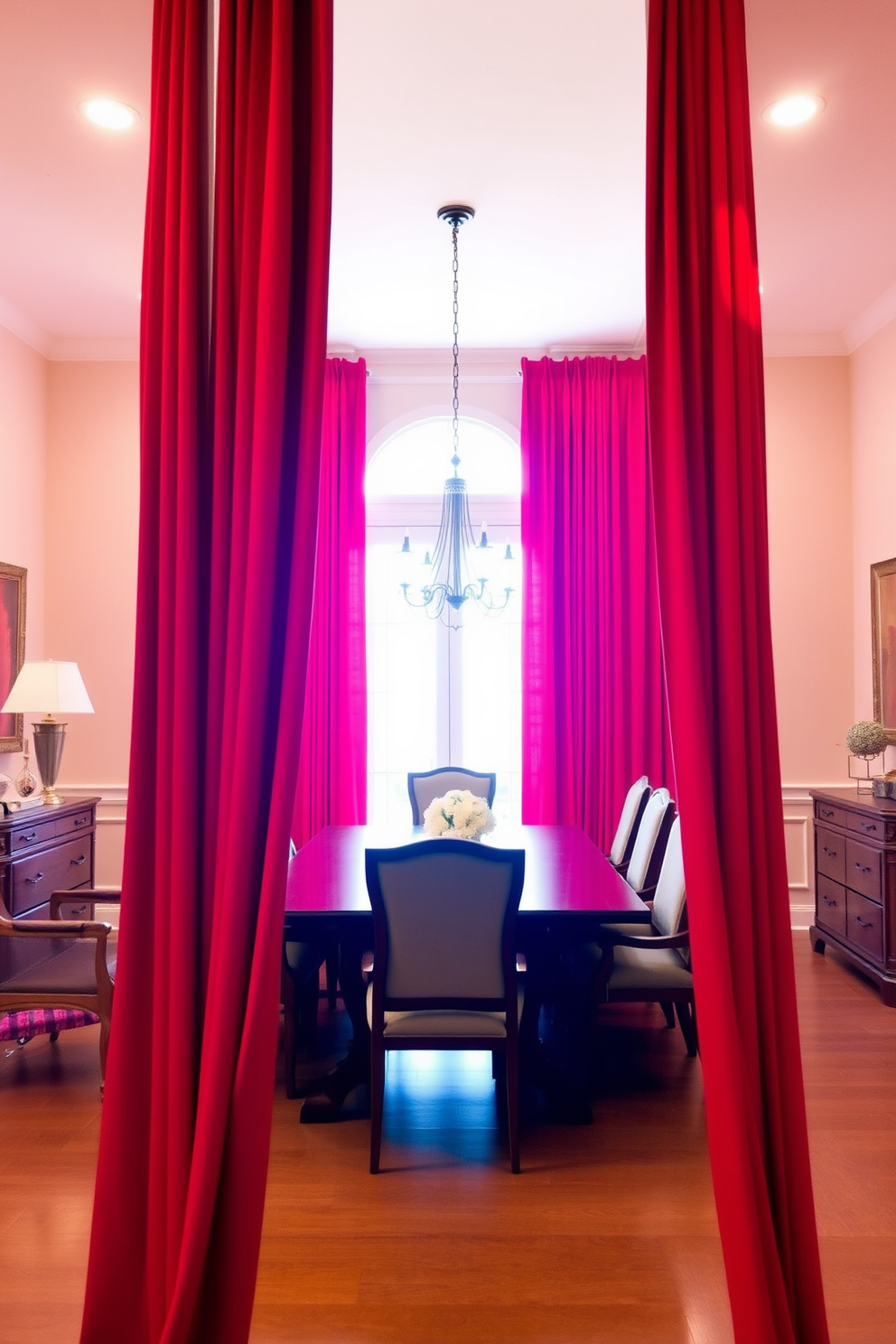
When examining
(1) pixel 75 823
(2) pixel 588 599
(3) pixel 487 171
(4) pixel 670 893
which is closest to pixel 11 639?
(1) pixel 75 823

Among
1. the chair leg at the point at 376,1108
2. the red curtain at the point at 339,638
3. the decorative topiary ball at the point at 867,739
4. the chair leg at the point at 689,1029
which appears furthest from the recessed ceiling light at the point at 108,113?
the decorative topiary ball at the point at 867,739

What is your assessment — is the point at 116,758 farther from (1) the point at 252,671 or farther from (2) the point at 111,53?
(1) the point at 252,671

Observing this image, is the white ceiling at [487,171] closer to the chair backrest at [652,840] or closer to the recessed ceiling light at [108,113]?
the recessed ceiling light at [108,113]

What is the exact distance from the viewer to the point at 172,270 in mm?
1779

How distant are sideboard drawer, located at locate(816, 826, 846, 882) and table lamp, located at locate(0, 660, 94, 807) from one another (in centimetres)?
399

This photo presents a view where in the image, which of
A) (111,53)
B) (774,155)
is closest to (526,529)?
(774,155)

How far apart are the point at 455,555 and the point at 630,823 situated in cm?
161

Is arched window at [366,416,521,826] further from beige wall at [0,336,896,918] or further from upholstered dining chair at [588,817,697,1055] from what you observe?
upholstered dining chair at [588,817,697,1055]

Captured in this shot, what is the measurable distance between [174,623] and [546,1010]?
3.30 meters

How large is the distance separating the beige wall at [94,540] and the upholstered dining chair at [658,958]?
363cm

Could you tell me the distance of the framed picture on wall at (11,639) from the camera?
16.8 ft

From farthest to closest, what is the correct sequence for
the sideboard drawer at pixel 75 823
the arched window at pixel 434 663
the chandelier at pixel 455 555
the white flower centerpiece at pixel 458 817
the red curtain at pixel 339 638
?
the arched window at pixel 434 663, the red curtain at pixel 339 638, the sideboard drawer at pixel 75 823, the chandelier at pixel 455 555, the white flower centerpiece at pixel 458 817

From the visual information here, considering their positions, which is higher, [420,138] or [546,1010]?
[420,138]

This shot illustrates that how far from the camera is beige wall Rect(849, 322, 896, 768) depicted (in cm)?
532
